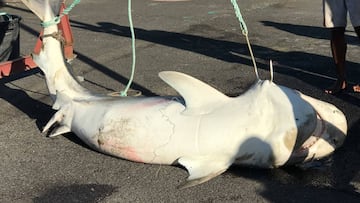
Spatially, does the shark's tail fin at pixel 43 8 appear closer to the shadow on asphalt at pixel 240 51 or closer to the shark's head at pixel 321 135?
the shark's head at pixel 321 135

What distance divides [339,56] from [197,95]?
2.69m

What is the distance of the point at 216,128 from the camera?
4121 millimetres

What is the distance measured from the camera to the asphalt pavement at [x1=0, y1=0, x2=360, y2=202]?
411 cm

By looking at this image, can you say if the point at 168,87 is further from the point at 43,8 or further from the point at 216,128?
the point at 216,128

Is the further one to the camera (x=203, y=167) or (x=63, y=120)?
(x=63, y=120)

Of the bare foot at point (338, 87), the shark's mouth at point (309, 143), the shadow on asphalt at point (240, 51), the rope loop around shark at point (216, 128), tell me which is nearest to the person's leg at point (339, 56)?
the bare foot at point (338, 87)

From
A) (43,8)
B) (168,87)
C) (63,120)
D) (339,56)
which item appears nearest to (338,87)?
(339,56)

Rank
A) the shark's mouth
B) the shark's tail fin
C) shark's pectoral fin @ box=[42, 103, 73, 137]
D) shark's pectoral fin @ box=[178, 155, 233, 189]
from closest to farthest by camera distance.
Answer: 1. shark's pectoral fin @ box=[178, 155, 233, 189]
2. the shark's mouth
3. shark's pectoral fin @ box=[42, 103, 73, 137]
4. the shark's tail fin

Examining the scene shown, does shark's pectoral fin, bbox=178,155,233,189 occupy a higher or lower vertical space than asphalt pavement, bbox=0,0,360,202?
higher

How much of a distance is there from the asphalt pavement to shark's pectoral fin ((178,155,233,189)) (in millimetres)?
101

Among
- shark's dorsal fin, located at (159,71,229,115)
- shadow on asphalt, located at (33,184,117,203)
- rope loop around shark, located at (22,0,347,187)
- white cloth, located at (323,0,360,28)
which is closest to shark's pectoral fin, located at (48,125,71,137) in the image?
rope loop around shark, located at (22,0,347,187)

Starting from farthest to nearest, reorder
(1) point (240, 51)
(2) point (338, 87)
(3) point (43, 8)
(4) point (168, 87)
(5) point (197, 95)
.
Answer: (1) point (240, 51) → (4) point (168, 87) → (2) point (338, 87) → (3) point (43, 8) → (5) point (197, 95)

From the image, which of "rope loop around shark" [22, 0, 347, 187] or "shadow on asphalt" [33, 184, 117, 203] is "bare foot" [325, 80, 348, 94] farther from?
"shadow on asphalt" [33, 184, 117, 203]

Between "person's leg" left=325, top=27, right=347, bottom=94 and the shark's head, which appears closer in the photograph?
the shark's head
